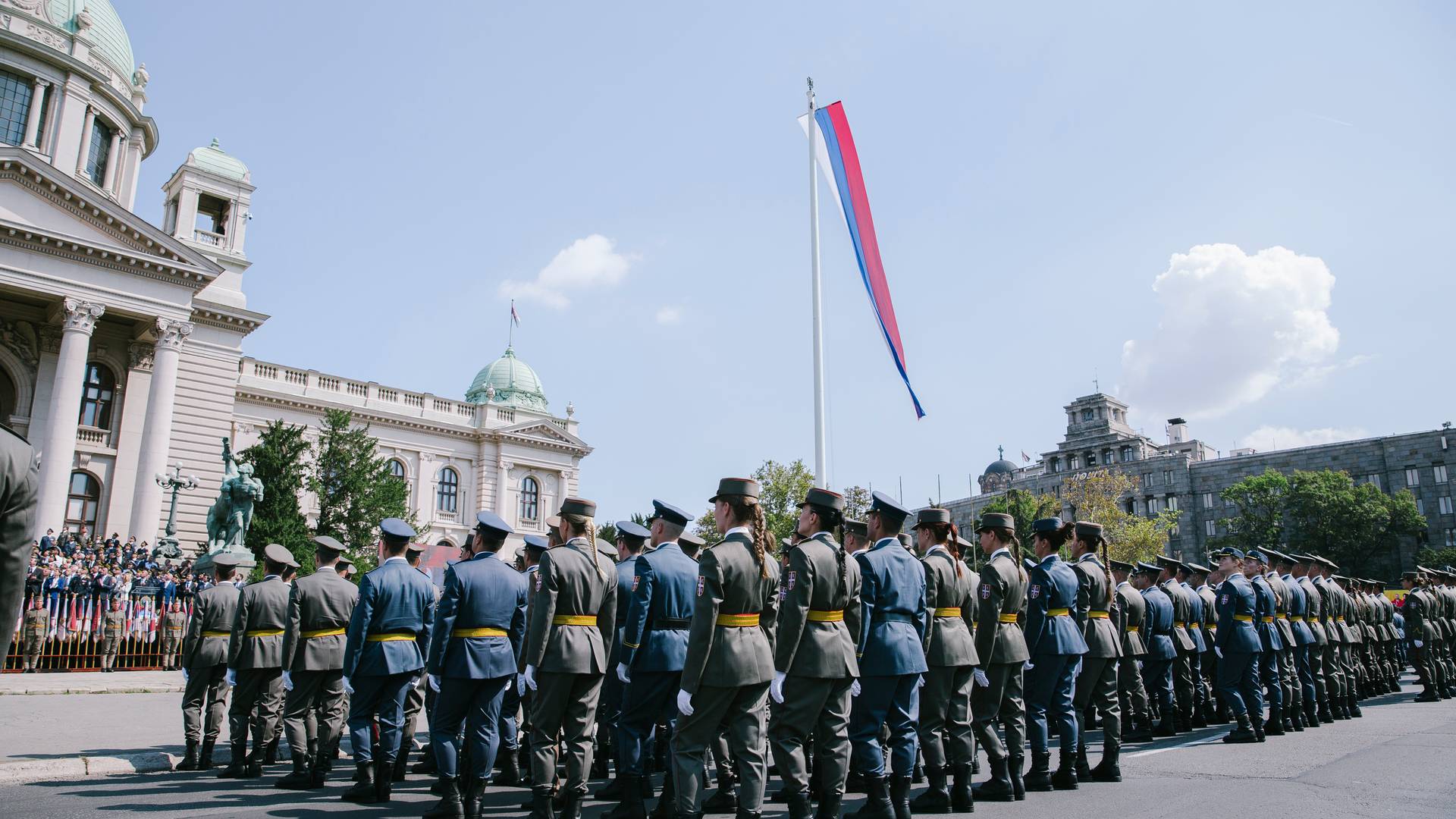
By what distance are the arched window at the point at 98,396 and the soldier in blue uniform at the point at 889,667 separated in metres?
35.0

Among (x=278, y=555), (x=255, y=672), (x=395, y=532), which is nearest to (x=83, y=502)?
(x=278, y=555)

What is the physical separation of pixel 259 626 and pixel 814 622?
Answer: 583cm

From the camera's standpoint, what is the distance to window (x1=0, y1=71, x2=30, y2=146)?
36812 mm

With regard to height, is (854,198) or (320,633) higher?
(854,198)

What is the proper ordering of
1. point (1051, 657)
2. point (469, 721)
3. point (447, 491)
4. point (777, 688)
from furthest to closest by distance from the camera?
point (447, 491)
point (1051, 657)
point (469, 721)
point (777, 688)

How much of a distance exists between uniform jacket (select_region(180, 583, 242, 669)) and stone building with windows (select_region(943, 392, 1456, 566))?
56.5 metres

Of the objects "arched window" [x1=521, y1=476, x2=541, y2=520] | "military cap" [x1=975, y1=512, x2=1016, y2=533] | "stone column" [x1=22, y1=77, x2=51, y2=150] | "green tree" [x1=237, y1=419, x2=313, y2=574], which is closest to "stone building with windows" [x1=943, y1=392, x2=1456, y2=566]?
"arched window" [x1=521, y1=476, x2=541, y2=520]

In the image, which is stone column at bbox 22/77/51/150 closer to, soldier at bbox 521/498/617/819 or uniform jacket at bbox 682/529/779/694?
soldier at bbox 521/498/617/819

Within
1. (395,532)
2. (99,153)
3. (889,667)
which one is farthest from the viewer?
(99,153)

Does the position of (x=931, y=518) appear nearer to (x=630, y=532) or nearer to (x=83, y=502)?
(x=630, y=532)

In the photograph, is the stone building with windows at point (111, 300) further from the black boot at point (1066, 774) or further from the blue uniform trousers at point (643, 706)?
the black boot at point (1066, 774)

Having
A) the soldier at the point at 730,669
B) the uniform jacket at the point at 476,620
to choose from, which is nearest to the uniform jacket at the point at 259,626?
the uniform jacket at the point at 476,620

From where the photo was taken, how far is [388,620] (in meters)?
7.42

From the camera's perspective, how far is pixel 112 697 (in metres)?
14.6
